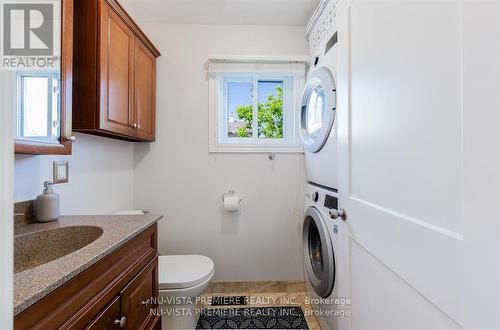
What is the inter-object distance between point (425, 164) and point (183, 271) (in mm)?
1460

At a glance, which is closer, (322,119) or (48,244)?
(48,244)

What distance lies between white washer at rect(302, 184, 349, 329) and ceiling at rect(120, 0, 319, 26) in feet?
4.67

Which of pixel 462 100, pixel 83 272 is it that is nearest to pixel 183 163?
pixel 83 272

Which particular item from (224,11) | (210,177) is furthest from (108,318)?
(224,11)

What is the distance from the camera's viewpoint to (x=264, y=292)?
197 cm

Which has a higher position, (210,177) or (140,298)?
(210,177)

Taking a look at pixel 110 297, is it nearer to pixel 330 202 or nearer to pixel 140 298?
pixel 140 298

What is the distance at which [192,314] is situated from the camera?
149 centimetres

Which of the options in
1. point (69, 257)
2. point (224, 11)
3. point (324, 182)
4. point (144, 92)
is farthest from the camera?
point (224, 11)

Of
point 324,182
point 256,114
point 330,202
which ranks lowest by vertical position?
point 330,202

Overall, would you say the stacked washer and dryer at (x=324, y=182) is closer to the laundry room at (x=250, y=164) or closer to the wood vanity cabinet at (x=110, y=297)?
the laundry room at (x=250, y=164)

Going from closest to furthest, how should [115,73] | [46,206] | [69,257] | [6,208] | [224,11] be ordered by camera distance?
[6,208] → [69,257] → [46,206] → [115,73] → [224,11]

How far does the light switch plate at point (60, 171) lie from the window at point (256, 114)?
3.41ft

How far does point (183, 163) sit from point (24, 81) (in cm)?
121
